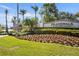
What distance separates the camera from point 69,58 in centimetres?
458

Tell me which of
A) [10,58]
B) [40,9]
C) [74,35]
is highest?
[40,9]

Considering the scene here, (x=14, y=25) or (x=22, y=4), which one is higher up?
(x=22, y=4)

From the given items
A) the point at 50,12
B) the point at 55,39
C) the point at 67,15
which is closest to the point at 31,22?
the point at 50,12

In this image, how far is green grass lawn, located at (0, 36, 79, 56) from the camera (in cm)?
460

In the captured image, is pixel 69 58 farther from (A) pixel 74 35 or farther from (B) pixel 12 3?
(B) pixel 12 3

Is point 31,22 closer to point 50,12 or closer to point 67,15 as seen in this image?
point 50,12

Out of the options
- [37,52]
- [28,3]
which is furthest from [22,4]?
[37,52]

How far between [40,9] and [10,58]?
0.82m

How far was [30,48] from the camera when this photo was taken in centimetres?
462

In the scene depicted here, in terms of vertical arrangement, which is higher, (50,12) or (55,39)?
(50,12)

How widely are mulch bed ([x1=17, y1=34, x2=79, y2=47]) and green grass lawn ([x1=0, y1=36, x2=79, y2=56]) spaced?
5 cm

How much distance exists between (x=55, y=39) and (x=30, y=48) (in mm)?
387

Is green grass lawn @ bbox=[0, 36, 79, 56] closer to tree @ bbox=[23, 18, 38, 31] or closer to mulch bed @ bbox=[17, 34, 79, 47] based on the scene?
mulch bed @ bbox=[17, 34, 79, 47]

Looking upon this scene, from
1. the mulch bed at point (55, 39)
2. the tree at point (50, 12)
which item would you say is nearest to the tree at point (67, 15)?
the tree at point (50, 12)
